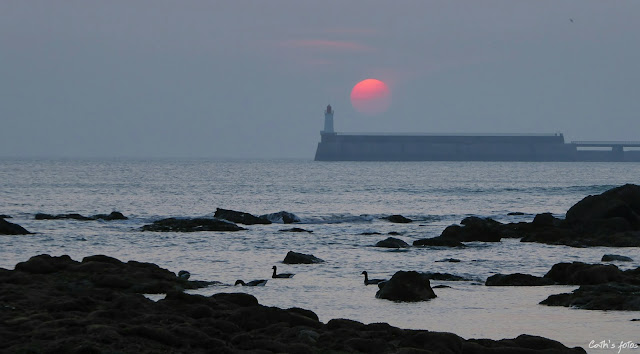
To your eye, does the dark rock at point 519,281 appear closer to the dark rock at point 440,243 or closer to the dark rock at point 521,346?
the dark rock at point 521,346

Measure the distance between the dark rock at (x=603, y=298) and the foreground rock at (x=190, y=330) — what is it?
15.2 ft

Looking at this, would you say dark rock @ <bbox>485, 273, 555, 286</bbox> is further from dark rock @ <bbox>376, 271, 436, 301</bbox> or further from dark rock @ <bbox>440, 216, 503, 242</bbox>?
dark rock @ <bbox>440, 216, 503, 242</bbox>

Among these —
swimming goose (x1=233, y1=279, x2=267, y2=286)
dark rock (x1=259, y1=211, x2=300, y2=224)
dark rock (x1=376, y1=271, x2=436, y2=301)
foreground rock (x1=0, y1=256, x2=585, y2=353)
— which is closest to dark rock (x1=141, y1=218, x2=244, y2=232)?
dark rock (x1=259, y1=211, x2=300, y2=224)

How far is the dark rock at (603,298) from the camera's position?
1619 centimetres

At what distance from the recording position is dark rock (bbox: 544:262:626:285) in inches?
760

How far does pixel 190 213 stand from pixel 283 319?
3993cm

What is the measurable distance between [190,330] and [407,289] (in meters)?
6.82

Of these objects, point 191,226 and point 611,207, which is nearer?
point 611,207

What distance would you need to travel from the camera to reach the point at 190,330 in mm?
11812

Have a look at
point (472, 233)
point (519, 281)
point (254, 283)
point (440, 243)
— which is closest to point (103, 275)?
point (254, 283)

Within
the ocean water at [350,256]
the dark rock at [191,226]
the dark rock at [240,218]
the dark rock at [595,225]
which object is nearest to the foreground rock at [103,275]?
the ocean water at [350,256]

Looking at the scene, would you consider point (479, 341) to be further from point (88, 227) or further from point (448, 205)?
point (448, 205)

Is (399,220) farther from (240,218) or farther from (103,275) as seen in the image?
(103,275)

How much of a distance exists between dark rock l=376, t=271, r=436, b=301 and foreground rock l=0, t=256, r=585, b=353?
394 cm
